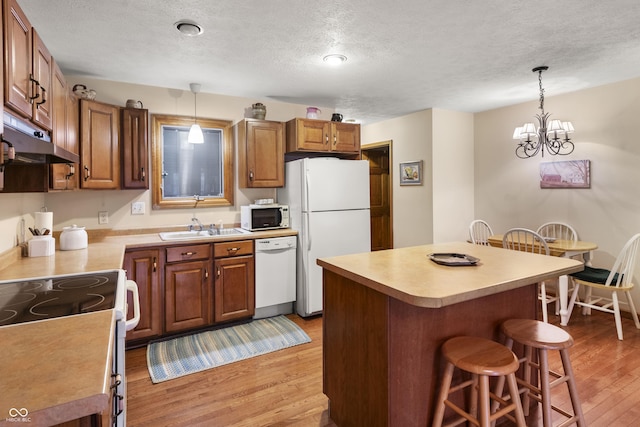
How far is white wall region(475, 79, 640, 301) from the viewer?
343 cm

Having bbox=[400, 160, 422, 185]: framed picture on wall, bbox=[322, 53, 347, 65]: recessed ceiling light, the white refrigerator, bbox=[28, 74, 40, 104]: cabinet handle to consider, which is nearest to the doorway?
bbox=[400, 160, 422, 185]: framed picture on wall


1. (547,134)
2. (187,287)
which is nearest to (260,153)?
(187,287)

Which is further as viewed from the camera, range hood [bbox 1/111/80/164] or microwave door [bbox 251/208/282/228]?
microwave door [bbox 251/208/282/228]

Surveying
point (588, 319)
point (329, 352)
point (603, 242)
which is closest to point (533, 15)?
point (329, 352)

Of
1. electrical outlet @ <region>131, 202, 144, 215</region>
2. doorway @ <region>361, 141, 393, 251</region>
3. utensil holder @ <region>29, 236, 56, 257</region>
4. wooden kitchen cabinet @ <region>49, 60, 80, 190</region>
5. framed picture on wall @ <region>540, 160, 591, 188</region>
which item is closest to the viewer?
wooden kitchen cabinet @ <region>49, 60, 80, 190</region>

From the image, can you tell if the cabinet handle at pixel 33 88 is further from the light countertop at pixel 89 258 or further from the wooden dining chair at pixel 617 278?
the wooden dining chair at pixel 617 278

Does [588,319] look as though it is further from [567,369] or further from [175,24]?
[175,24]

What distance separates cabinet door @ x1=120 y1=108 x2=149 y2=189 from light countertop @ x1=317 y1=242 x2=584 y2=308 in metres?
2.09

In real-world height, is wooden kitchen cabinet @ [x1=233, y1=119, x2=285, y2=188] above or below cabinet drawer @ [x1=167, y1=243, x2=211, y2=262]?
above

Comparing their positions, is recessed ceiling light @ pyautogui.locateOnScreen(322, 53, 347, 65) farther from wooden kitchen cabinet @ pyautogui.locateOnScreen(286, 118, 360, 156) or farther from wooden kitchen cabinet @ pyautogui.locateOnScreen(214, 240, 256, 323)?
wooden kitchen cabinet @ pyautogui.locateOnScreen(214, 240, 256, 323)

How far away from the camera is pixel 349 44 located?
2.51m

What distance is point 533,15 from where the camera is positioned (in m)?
2.14

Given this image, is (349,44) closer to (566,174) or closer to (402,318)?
(402,318)

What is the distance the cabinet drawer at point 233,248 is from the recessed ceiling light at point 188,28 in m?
1.70
